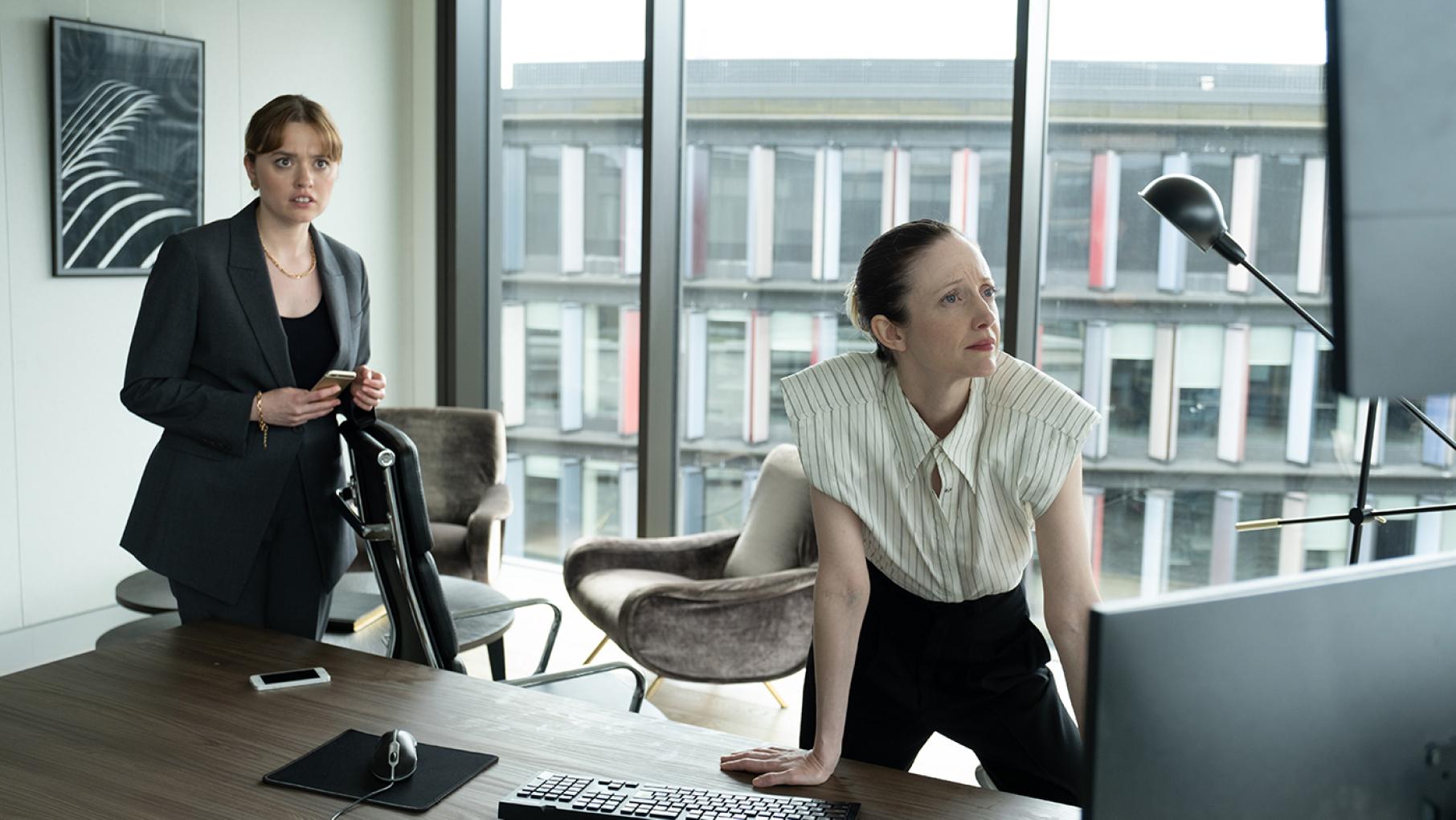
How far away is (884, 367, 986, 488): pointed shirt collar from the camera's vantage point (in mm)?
1930

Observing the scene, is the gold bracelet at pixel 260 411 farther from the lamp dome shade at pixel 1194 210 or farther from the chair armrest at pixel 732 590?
the lamp dome shade at pixel 1194 210

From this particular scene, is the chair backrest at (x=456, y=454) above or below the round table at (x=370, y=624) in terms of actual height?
above

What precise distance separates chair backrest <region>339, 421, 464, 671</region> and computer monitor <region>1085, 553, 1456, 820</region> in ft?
4.90

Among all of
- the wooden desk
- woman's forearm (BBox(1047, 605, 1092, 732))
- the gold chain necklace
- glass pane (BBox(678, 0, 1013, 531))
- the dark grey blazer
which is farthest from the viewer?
glass pane (BBox(678, 0, 1013, 531))

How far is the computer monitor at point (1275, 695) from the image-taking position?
77 centimetres

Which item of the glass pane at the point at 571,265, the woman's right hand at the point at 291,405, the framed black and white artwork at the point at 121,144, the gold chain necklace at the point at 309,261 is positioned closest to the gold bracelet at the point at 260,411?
the woman's right hand at the point at 291,405

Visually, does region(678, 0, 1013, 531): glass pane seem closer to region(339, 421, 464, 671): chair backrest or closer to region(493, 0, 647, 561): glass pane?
region(493, 0, 647, 561): glass pane

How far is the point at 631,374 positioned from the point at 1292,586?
175 inches

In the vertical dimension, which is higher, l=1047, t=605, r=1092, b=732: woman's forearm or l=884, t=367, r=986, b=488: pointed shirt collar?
l=884, t=367, r=986, b=488: pointed shirt collar

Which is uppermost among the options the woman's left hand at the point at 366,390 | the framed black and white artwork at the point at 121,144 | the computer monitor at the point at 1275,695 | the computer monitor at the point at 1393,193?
the framed black and white artwork at the point at 121,144

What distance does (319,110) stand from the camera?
2525 mm

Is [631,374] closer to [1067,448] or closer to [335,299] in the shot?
[335,299]

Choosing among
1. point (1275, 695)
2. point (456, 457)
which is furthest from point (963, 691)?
point (456, 457)

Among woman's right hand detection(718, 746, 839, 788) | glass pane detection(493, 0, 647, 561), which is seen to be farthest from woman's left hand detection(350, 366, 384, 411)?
glass pane detection(493, 0, 647, 561)
